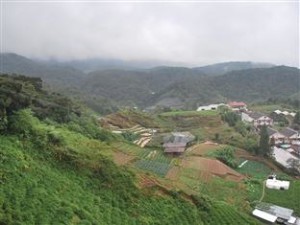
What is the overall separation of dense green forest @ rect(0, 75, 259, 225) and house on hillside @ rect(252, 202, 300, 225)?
177 cm

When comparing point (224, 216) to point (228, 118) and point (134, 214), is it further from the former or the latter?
point (228, 118)

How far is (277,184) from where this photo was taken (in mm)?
34625

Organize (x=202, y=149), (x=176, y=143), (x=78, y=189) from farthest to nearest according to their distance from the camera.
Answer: (x=176, y=143)
(x=202, y=149)
(x=78, y=189)

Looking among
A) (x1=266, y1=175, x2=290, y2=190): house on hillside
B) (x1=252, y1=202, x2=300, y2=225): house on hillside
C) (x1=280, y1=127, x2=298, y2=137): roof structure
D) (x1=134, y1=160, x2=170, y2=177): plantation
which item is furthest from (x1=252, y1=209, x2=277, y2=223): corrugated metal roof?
(x1=280, y1=127, x2=298, y2=137): roof structure

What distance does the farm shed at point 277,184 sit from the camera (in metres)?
34.2

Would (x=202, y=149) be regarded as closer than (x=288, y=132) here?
Yes

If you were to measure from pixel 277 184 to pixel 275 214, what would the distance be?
22.9 feet

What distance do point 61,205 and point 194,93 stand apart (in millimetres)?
127372

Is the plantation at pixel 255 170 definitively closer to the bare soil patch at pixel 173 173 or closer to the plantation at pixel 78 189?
the plantation at pixel 78 189

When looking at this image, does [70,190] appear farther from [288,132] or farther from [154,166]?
[288,132]

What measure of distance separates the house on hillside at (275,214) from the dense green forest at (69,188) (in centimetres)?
177

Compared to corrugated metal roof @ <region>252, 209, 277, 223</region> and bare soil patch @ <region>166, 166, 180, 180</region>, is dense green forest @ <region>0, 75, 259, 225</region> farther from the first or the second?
bare soil patch @ <region>166, 166, 180, 180</region>

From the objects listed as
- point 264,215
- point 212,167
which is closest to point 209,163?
point 212,167

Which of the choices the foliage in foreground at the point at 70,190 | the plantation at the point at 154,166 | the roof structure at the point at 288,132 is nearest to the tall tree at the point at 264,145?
the plantation at the point at 154,166
